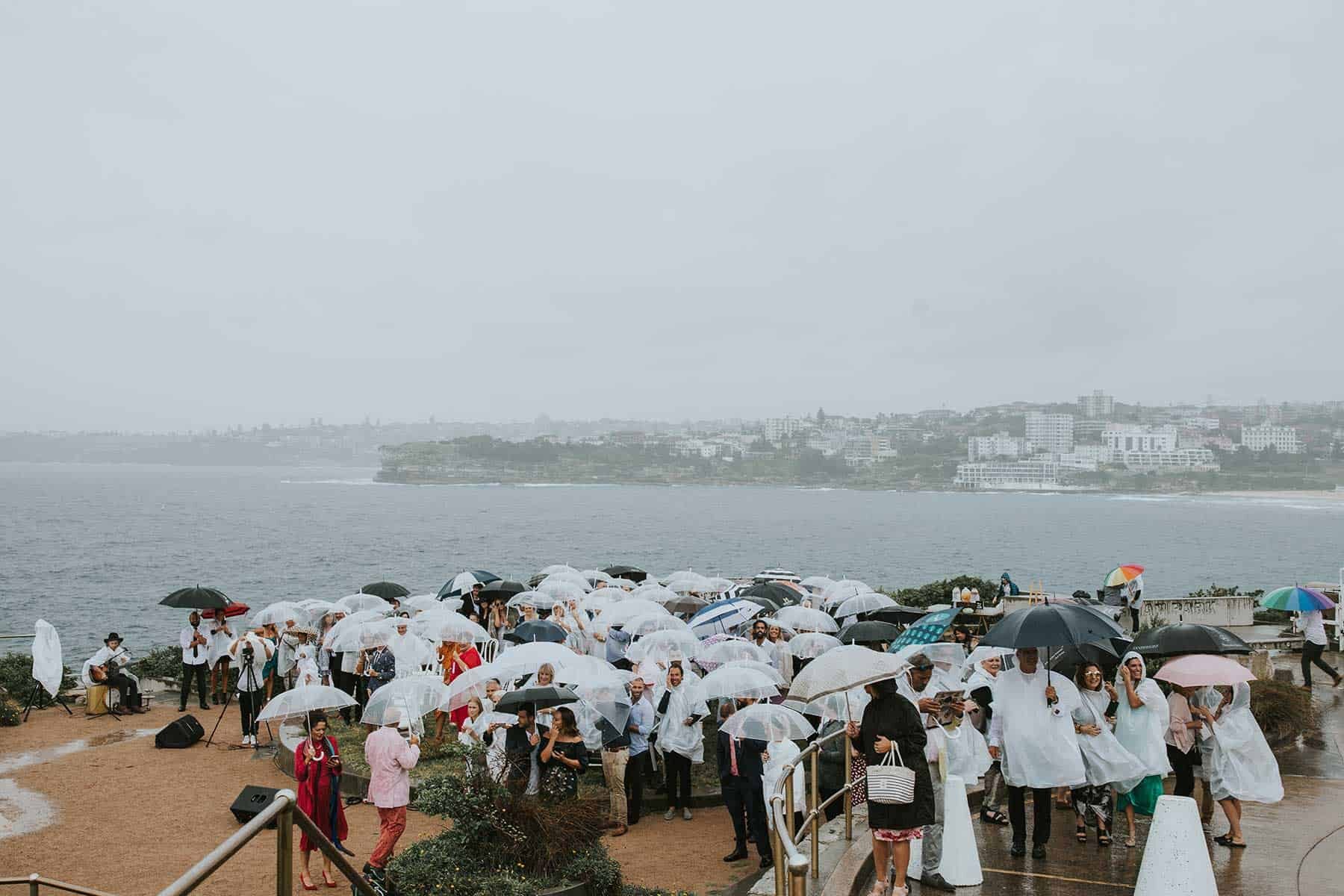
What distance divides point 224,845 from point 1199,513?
201 m

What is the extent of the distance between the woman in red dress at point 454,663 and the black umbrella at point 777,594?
663 cm

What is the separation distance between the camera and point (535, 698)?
30.0 ft

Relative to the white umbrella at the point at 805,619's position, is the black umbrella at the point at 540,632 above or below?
above

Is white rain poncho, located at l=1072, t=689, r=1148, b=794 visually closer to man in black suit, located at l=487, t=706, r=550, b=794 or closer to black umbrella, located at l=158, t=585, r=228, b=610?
man in black suit, located at l=487, t=706, r=550, b=794

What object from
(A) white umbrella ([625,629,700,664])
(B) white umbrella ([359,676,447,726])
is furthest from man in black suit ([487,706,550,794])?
(A) white umbrella ([625,629,700,664])

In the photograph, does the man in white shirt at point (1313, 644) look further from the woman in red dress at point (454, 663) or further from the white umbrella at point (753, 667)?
the woman in red dress at point (454, 663)

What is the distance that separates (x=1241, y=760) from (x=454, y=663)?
9.77m

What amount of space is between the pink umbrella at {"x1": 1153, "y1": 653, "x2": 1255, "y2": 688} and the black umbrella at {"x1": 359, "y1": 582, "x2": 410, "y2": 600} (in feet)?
56.0

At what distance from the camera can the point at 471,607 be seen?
20.8 meters

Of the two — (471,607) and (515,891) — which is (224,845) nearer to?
(515,891)

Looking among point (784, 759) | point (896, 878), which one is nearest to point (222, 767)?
point (784, 759)

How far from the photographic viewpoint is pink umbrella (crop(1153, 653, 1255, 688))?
7926 mm

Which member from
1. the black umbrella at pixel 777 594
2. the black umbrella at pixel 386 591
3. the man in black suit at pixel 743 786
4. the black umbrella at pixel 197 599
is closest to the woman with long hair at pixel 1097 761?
the man in black suit at pixel 743 786

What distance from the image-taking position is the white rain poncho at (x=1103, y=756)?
7.68 m
